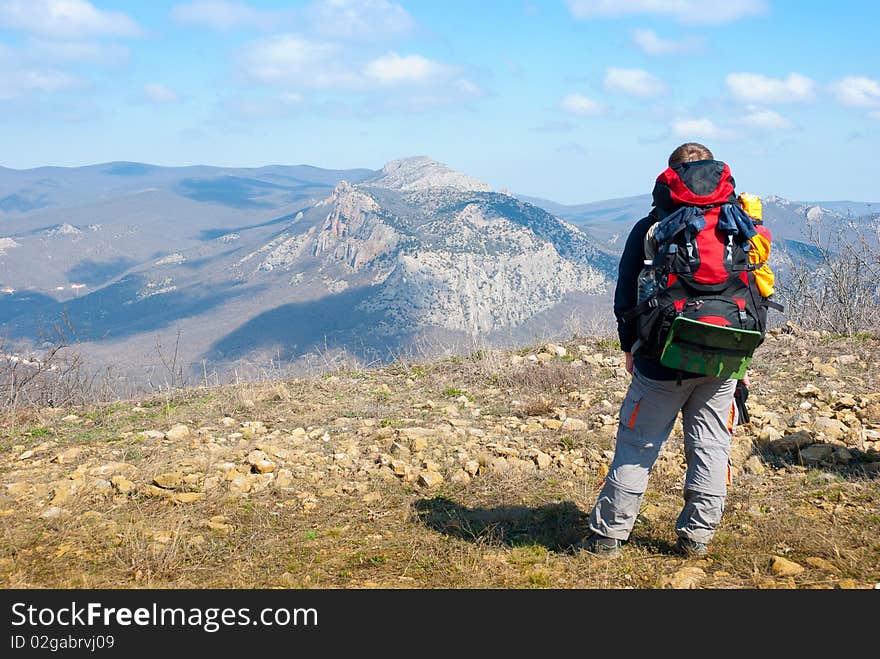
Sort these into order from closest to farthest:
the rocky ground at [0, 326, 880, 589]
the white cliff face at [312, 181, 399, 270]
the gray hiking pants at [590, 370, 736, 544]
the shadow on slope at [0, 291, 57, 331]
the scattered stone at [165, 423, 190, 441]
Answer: the gray hiking pants at [590, 370, 736, 544], the rocky ground at [0, 326, 880, 589], the scattered stone at [165, 423, 190, 441], the white cliff face at [312, 181, 399, 270], the shadow on slope at [0, 291, 57, 331]

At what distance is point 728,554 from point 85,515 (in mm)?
3521

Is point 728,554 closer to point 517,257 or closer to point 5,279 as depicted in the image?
point 517,257

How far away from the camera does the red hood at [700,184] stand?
9.73 feet

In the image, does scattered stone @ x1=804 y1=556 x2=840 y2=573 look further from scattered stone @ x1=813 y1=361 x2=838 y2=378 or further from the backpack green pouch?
scattered stone @ x1=813 y1=361 x2=838 y2=378

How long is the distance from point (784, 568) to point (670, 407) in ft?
2.88

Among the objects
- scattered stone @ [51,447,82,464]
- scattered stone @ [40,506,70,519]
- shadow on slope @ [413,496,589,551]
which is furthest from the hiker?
scattered stone @ [51,447,82,464]

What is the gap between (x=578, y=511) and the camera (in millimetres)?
4047

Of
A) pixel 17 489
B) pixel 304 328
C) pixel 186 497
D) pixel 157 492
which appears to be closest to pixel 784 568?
pixel 186 497

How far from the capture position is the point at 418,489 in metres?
4.53

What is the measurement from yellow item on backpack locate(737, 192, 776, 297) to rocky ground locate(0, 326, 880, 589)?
4.21ft

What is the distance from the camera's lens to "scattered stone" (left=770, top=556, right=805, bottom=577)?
306cm

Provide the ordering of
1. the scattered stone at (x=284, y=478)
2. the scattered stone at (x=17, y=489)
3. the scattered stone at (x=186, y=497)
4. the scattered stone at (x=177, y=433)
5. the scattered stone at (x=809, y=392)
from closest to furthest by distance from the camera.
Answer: the scattered stone at (x=186, y=497)
the scattered stone at (x=17, y=489)
the scattered stone at (x=284, y=478)
the scattered stone at (x=177, y=433)
the scattered stone at (x=809, y=392)

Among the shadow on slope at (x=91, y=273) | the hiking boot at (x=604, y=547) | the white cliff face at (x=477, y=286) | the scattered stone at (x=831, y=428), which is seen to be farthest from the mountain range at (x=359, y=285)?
the hiking boot at (x=604, y=547)

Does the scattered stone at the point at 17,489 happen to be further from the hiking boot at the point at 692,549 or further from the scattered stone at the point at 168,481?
the hiking boot at the point at 692,549
